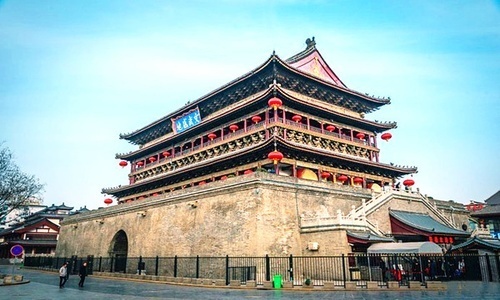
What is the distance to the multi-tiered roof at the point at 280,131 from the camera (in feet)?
89.3

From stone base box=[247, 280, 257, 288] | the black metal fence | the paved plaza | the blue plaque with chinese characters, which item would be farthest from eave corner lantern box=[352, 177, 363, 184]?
stone base box=[247, 280, 257, 288]

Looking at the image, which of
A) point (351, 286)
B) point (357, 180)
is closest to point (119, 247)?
point (357, 180)

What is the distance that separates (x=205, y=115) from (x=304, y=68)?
31.1 ft

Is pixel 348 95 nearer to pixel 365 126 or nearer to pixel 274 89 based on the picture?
pixel 365 126

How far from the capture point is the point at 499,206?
3784 cm

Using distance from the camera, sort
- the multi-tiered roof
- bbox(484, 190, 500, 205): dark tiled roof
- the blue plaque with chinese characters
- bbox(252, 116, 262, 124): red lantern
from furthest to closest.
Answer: bbox(484, 190, 500, 205): dark tiled roof → the blue plaque with chinese characters → bbox(252, 116, 262, 124): red lantern → the multi-tiered roof

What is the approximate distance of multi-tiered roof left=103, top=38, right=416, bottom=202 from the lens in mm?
27219

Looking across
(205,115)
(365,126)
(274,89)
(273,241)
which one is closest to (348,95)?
(365,126)

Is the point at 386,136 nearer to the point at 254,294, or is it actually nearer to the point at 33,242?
the point at 254,294

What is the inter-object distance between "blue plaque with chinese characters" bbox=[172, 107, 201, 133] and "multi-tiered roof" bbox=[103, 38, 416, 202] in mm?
89

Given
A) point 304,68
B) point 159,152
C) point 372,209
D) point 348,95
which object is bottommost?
point 372,209

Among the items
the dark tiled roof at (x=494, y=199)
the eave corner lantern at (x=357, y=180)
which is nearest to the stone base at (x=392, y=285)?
the eave corner lantern at (x=357, y=180)

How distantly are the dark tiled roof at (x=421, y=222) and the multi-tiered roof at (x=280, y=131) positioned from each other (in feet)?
19.2

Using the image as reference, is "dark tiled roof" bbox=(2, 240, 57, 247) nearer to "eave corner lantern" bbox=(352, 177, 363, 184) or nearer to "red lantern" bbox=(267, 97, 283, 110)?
"red lantern" bbox=(267, 97, 283, 110)
